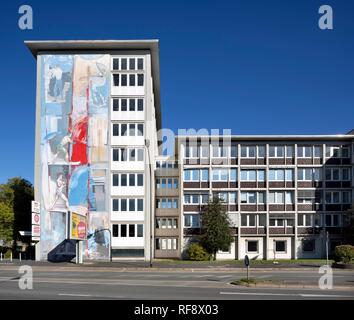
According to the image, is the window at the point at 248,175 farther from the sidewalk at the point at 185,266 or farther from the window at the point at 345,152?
the sidewalk at the point at 185,266

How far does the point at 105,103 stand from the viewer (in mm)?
58781

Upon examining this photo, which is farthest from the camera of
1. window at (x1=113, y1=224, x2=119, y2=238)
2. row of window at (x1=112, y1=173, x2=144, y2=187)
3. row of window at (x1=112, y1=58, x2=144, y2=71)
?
row of window at (x1=112, y1=58, x2=144, y2=71)

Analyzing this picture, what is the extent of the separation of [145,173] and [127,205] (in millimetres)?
4150

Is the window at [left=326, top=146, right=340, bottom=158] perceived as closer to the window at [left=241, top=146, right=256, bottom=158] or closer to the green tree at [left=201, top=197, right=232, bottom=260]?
the window at [left=241, top=146, right=256, bottom=158]

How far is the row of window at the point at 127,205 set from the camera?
5794cm

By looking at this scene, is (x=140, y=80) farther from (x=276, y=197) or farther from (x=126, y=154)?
(x=276, y=197)

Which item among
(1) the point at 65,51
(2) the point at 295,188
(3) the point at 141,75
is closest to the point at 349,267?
(2) the point at 295,188

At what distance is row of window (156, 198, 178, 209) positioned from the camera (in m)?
65.3

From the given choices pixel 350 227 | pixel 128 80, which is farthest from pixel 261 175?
pixel 128 80

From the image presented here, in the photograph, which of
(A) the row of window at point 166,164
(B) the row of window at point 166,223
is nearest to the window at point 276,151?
(A) the row of window at point 166,164

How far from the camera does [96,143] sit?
2298 inches

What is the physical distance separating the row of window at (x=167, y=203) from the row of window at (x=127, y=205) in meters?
7.52

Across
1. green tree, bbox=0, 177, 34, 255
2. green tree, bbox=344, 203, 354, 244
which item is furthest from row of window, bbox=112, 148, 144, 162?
green tree, bbox=344, 203, 354, 244

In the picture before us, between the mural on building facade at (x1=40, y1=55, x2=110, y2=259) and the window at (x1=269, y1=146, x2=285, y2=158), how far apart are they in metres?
21.8
